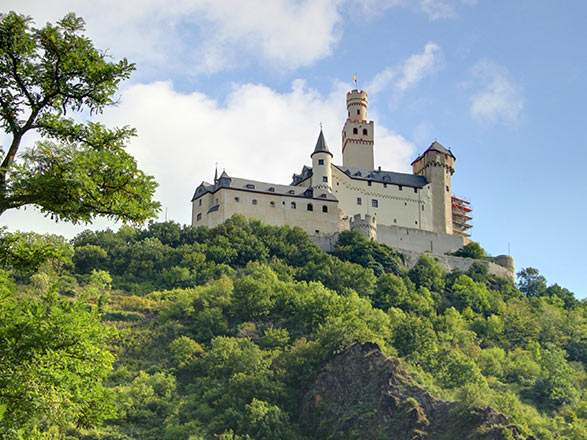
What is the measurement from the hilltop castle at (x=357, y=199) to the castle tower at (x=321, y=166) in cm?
12

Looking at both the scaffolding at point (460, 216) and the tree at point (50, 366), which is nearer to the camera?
the tree at point (50, 366)

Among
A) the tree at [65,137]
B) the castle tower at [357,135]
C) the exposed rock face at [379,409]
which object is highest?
the castle tower at [357,135]

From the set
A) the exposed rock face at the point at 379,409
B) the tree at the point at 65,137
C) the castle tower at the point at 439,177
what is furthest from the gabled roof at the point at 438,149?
the tree at the point at 65,137

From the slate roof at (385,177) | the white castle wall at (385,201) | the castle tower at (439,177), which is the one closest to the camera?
the white castle wall at (385,201)

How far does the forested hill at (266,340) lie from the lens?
44.2ft

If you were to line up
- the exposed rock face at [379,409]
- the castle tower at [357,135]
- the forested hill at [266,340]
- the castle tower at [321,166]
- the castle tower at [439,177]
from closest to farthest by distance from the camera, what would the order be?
the forested hill at [266,340]
the exposed rock face at [379,409]
the castle tower at [321,166]
the castle tower at [439,177]
the castle tower at [357,135]

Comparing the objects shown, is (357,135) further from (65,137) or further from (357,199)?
(65,137)

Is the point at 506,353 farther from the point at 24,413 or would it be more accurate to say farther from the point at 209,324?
the point at 24,413

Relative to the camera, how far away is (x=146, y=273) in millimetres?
74188

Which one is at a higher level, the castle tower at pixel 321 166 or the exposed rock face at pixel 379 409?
the castle tower at pixel 321 166

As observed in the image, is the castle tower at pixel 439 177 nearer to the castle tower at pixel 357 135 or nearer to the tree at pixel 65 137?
the castle tower at pixel 357 135

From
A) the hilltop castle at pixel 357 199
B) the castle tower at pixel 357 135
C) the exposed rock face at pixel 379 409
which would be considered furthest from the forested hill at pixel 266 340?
the castle tower at pixel 357 135

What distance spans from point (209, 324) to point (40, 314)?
4526 centimetres

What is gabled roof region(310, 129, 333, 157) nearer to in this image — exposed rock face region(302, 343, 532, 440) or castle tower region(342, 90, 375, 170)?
castle tower region(342, 90, 375, 170)
